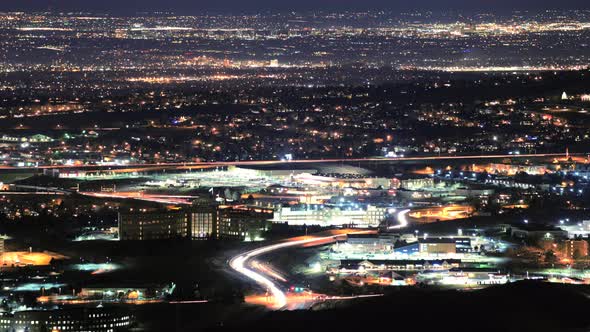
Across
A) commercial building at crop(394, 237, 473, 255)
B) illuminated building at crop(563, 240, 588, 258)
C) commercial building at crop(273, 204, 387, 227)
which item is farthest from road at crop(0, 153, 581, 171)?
illuminated building at crop(563, 240, 588, 258)

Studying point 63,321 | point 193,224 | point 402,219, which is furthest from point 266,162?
point 63,321

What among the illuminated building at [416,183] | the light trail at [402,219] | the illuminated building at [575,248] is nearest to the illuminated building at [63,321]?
the illuminated building at [575,248]

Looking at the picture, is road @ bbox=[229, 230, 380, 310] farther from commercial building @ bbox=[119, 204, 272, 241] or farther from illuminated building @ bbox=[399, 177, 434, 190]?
illuminated building @ bbox=[399, 177, 434, 190]

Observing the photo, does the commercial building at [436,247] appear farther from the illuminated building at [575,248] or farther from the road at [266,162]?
the road at [266,162]

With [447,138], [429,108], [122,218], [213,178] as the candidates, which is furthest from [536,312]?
[429,108]

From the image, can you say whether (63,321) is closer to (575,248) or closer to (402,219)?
(575,248)

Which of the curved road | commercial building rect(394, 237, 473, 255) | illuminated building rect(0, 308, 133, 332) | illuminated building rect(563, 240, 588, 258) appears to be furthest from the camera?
commercial building rect(394, 237, 473, 255)
